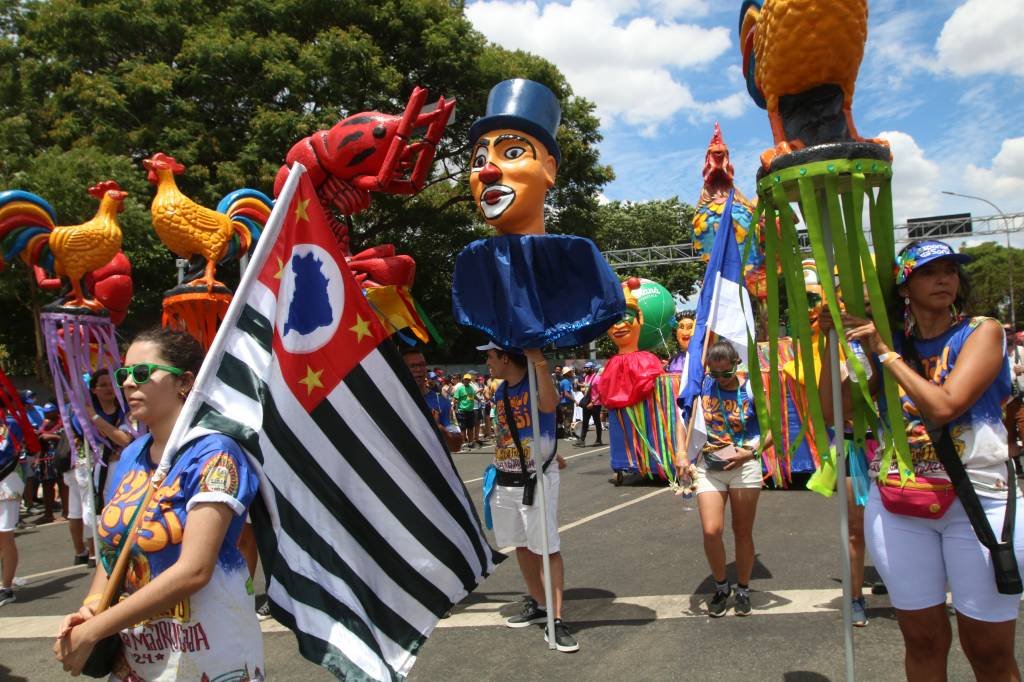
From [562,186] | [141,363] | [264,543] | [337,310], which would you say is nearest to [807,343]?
[337,310]

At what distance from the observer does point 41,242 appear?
648 cm

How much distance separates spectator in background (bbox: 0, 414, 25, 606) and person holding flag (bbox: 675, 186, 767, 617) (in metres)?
5.20

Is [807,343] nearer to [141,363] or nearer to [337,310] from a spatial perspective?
[337,310]

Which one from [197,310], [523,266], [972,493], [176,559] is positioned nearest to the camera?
[176,559]

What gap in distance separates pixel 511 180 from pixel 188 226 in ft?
11.1

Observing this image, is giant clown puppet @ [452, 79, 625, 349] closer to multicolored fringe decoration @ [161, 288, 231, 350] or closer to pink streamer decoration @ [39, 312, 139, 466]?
multicolored fringe decoration @ [161, 288, 231, 350]

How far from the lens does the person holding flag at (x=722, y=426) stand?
14.8 feet

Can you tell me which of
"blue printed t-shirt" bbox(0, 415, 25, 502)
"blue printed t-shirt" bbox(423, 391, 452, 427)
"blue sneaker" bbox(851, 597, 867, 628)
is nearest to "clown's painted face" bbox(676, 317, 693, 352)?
"blue printed t-shirt" bbox(423, 391, 452, 427)

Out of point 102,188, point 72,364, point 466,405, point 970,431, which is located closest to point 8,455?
point 72,364

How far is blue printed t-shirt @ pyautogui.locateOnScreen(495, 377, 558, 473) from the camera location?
14.8ft

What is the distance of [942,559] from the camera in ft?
8.57

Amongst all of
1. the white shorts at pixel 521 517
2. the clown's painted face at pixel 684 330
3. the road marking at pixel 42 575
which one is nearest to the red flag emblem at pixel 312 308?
the white shorts at pixel 521 517

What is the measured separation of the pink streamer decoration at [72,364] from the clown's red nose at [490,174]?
3855mm

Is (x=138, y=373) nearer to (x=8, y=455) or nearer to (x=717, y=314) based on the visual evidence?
(x=717, y=314)
